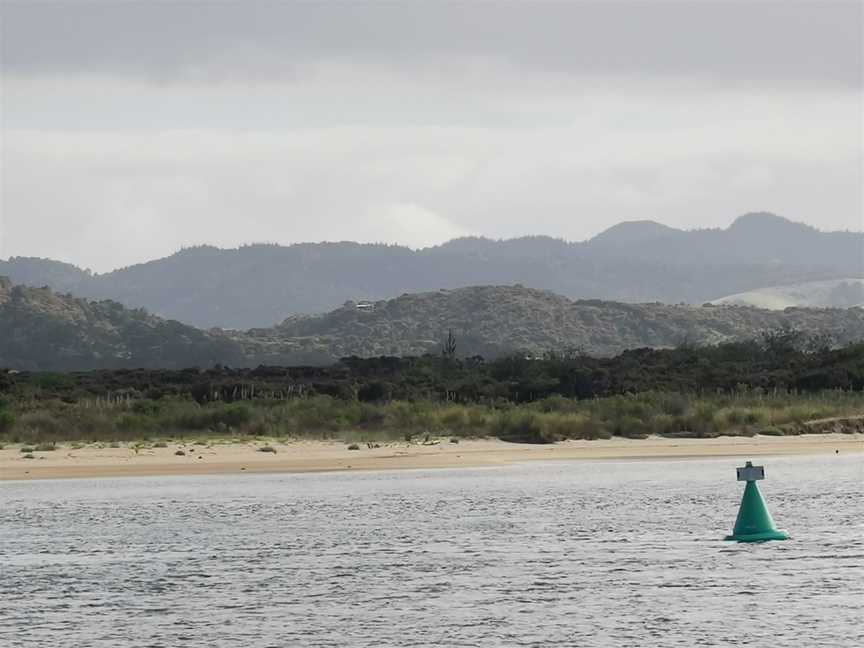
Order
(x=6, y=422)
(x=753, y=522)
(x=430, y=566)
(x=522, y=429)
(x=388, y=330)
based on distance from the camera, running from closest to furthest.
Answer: (x=430, y=566) < (x=753, y=522) < (x=6, y=422) < (x=522, y=429) < (x=388, y=330)

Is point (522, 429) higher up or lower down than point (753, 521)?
higher up

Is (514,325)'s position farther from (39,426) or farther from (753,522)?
(753,522)

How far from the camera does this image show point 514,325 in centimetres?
15588

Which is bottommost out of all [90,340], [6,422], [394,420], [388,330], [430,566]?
[430,566]

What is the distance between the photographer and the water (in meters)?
17.0

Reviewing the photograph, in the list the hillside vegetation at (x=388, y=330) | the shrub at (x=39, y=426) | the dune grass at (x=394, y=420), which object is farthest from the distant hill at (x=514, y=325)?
the shrub at (x=39, y=426)

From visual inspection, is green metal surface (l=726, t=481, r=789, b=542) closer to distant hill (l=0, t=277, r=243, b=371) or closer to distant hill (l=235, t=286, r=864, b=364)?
distant hill (l=0, t=277, r=243, b=371)

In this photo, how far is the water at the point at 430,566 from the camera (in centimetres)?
1700

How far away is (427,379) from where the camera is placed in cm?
6588

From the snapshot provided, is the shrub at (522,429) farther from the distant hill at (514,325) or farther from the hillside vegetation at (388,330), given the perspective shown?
the distant hill at (514,325)

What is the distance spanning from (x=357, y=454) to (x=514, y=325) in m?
115

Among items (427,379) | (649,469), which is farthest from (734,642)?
(427,379)

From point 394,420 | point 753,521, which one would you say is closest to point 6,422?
point 394,420

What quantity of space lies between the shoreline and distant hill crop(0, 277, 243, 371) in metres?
78.8
